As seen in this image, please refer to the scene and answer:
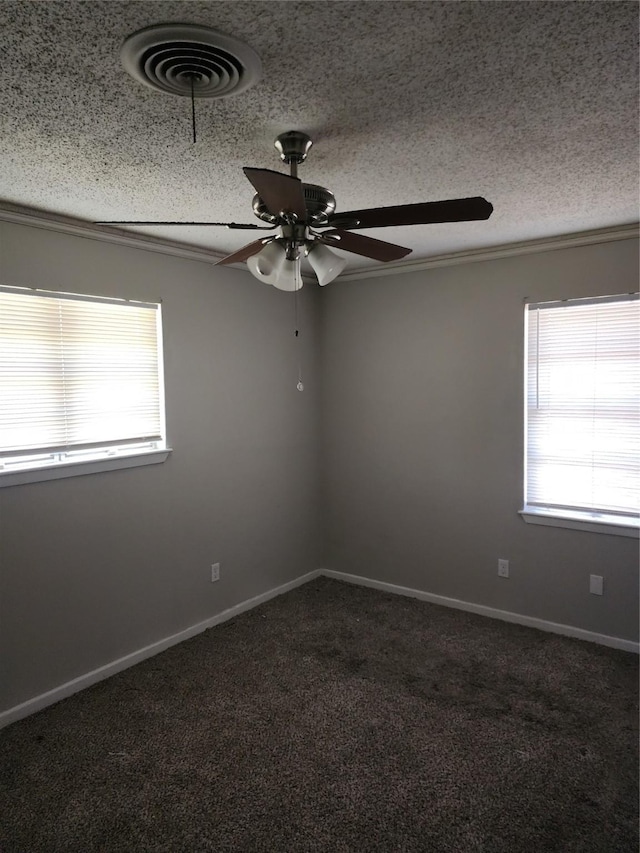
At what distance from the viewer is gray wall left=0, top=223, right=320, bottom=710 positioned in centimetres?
268

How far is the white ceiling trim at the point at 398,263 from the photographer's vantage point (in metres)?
2.65

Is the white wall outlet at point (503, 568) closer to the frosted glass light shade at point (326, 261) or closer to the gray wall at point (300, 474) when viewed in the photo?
the gray wall at point (300, 474)

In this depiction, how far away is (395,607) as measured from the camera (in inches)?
152

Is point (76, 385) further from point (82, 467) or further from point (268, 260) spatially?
point (268, 260)

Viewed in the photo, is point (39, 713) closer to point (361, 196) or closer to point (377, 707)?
point (377, 707)

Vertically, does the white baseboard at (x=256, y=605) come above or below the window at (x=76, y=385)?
below

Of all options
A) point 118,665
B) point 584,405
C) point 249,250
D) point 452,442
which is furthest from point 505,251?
point 118,665

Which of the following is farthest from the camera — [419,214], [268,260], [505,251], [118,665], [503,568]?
[503,568]

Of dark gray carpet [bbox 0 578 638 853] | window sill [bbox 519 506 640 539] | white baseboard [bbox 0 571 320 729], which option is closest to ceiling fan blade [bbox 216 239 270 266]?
dark gray carpet [bbox 0 578 638 853]

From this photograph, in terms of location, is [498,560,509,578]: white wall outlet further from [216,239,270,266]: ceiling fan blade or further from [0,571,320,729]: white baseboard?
[216,239,270,266]: ceiling fan blade

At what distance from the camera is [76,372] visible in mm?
2854

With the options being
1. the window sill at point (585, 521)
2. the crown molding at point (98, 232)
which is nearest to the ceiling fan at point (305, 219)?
the crown molding at point (98, 232)

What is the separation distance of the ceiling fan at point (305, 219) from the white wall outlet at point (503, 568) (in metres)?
2.42

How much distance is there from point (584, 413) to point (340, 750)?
2.31m
